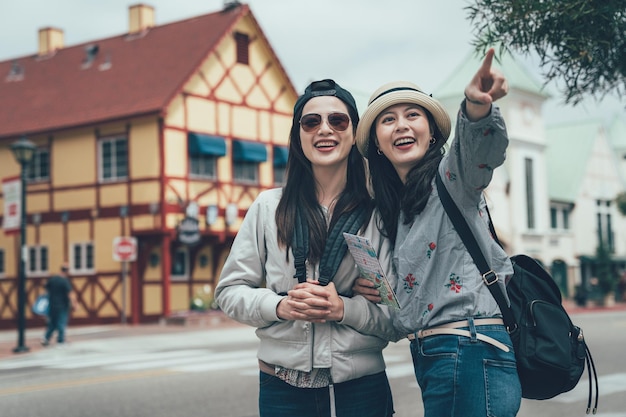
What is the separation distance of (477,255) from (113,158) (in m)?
25.1

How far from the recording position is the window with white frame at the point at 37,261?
93.4 ft

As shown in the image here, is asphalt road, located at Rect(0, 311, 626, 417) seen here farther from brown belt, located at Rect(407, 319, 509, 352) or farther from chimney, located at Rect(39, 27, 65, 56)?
chimney, located at Rect(39, 27, 65, 56)

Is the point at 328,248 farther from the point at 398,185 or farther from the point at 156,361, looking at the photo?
the point at 156,361


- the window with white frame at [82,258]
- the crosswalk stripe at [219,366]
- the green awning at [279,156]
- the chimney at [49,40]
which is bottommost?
the crosswalk stripe at [219,366]

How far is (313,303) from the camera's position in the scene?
3.00 meters

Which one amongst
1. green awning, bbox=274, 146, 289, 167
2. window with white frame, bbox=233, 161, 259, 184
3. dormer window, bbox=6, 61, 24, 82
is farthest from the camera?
dormer window, bbox=6, 61, 24, 82

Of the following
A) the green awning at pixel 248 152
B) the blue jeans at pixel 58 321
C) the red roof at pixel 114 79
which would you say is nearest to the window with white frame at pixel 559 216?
the green awning at pixel 248 152

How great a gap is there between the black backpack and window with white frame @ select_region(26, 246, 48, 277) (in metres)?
27.0

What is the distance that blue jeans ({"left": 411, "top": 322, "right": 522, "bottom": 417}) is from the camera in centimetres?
285

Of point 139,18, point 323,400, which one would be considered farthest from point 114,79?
point 323,400

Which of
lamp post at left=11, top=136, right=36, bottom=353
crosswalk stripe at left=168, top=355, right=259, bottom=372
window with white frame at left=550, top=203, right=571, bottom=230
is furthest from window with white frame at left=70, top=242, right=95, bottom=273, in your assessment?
window with white frame at left=550, top=203, right=571, bottom=230

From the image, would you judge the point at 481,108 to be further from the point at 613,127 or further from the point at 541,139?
the point at 613,127

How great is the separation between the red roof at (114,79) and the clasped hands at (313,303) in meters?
23.2

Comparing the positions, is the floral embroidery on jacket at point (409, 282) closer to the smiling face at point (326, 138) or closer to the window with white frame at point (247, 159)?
the smiling face at point (326, 138)
